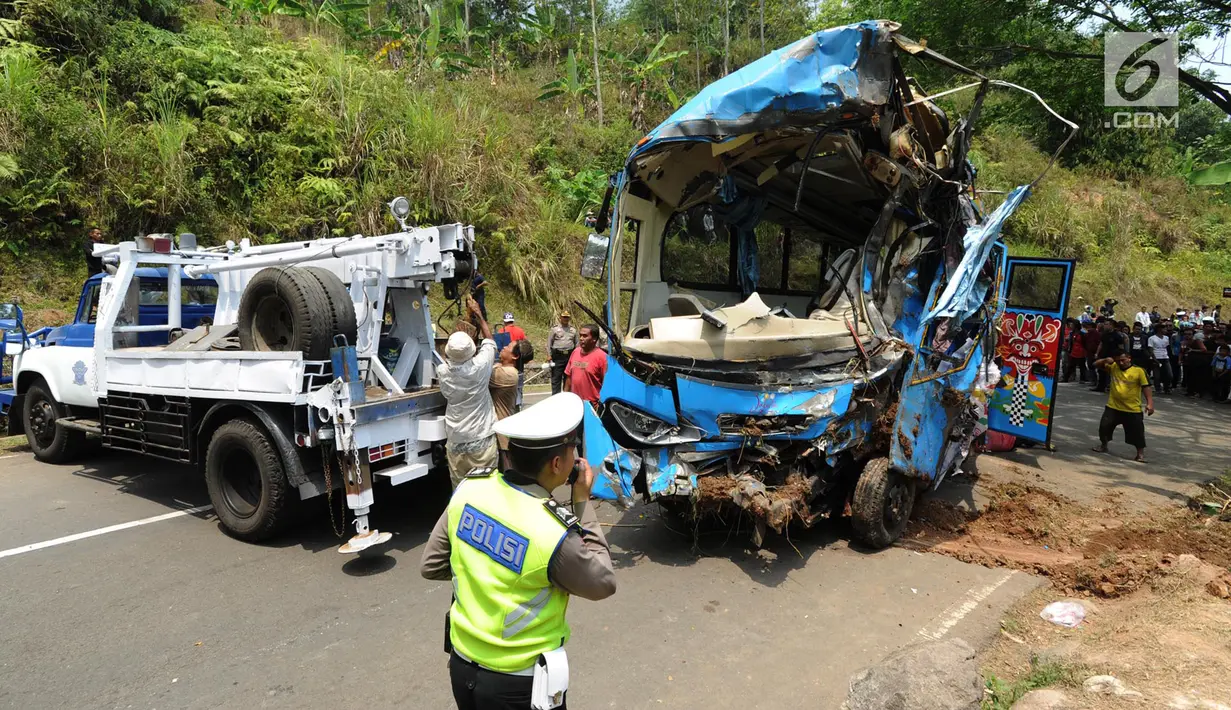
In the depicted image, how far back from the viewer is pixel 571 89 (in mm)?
22984

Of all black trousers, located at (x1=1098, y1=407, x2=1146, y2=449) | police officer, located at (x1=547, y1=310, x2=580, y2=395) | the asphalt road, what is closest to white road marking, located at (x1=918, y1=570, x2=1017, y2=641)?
the asphalt road

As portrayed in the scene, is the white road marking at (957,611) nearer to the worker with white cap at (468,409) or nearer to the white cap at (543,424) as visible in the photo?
the white cap at (543,424)

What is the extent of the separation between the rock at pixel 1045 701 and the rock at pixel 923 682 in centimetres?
17

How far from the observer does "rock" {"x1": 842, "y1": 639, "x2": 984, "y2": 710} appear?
3.07 m

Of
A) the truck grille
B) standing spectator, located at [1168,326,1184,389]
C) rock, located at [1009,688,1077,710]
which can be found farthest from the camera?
standing spectator, located at [1168,326,1184,389]

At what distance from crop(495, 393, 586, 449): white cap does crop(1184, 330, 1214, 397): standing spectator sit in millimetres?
17450

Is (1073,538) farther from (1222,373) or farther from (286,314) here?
(1222,373)

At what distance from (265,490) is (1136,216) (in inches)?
1331

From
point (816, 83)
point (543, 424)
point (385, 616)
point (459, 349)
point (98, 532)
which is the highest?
point (816, 83)

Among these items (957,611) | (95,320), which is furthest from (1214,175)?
(95,320)

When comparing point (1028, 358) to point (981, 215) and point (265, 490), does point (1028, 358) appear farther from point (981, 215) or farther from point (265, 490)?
point (265, 490)

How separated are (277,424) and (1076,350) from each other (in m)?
17.6

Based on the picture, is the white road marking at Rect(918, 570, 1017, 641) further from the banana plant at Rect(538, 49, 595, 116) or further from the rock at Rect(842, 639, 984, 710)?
the banana plant at Rect(538, 49, 595, 116)

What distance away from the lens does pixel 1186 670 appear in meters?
3.21
